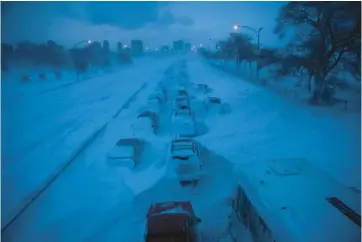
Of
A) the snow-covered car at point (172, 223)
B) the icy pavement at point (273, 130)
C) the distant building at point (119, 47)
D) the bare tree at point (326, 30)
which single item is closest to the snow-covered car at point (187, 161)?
the icy pavement at point (273, 130)

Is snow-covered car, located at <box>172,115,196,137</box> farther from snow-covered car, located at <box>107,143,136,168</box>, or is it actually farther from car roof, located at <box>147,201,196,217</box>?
car roof, located at <box>147,201,196,217</box>

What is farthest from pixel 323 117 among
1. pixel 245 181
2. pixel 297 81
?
pixel 245 181

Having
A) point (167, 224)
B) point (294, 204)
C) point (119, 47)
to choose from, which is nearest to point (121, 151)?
point (167, 224)

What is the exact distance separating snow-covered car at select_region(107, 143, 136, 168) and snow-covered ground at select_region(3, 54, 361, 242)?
5 centimetres

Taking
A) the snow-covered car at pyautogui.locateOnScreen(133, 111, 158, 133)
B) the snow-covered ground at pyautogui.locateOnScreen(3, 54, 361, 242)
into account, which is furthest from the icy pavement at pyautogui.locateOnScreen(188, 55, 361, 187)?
the snow-covered car at pyautogui.locateOnScreen(133, 111, 158, 133)

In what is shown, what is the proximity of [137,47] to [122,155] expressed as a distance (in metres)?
1.23

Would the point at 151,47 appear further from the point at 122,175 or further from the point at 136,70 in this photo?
the point at 122,175

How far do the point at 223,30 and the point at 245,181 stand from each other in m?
1.66

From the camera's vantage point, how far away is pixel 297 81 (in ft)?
10.6

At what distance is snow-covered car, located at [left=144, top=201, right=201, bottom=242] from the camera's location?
8.46 feet

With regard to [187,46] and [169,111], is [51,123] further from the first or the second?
[187,46]

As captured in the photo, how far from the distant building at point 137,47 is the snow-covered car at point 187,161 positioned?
3.74ft

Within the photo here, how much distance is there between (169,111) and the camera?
3182 millimetres

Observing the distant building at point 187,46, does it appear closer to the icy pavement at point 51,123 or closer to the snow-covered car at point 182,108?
the icy pavement at point 51,123
